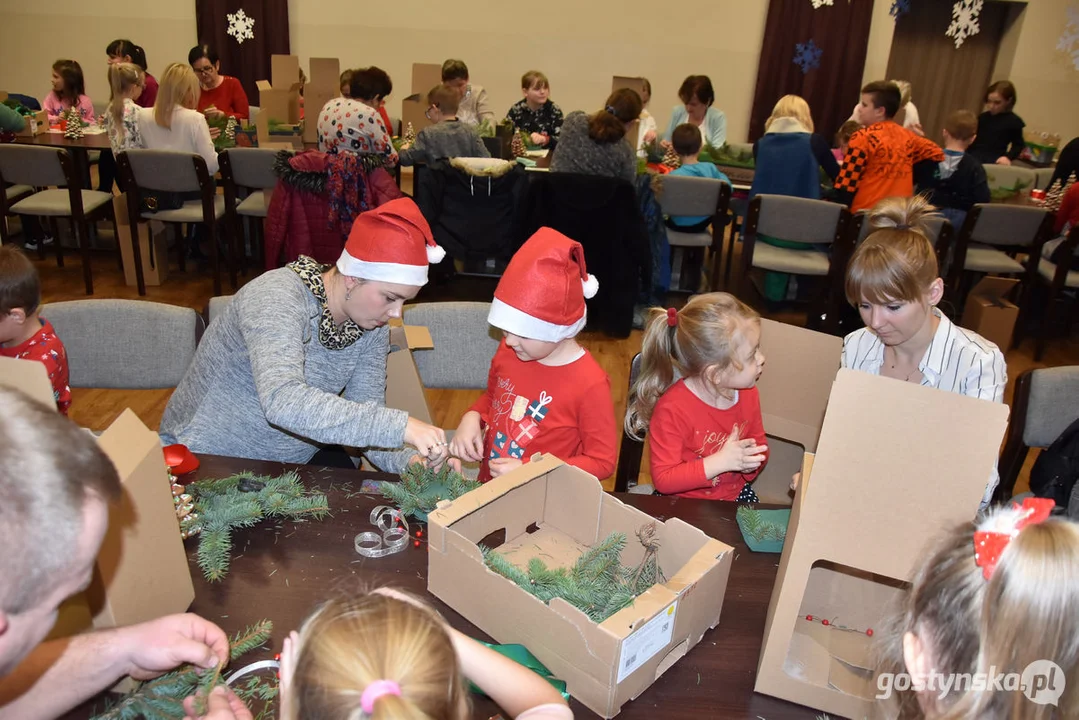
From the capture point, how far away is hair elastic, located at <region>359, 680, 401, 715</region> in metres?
0.71

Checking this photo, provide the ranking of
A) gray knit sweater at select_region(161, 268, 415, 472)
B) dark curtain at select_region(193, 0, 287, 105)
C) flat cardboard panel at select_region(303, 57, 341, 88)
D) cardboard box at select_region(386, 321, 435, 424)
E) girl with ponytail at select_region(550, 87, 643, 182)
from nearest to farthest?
1. gray knit sweater at select_region(161, 268, 415, 472)
2. cardboard box at select_region(386, 321, 435, 424)
3. girl with ponytail at select_region(550, 87, 643, 182)
4. flat cardboard panel at select_region(303, 57, 341, 88)
5. dark curtain at select_region(193, 0, 287, 105)

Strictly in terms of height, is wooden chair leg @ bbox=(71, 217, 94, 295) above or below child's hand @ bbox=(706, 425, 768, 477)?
below

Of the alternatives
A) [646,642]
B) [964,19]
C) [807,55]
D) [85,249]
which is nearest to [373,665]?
[646,642]

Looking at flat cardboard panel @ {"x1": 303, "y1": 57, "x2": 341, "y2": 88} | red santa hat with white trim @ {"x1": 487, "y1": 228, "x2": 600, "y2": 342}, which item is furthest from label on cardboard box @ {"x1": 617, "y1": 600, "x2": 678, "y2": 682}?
flat cardboard panel @ {"x1": 303, "y1": 57, "x2": 341, "y2": 88}

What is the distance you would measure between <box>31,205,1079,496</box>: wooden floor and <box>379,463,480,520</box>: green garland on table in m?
1.99

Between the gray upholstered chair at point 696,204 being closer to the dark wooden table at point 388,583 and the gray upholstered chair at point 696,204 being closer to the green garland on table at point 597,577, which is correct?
the dark wooden table at point 388,583

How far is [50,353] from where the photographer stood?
2139mm

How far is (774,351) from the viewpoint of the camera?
230 cm

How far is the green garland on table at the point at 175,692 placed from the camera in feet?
3.52

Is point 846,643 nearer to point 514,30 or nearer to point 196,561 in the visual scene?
point 196,561

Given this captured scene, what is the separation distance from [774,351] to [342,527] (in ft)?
4.58

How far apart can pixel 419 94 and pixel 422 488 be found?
17.8 feet

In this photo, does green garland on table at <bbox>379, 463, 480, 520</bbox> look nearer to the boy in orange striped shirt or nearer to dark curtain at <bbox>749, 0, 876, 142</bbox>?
the boy in orange striped shirt

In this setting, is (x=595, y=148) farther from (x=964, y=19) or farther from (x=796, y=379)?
(x=964, y=19)
